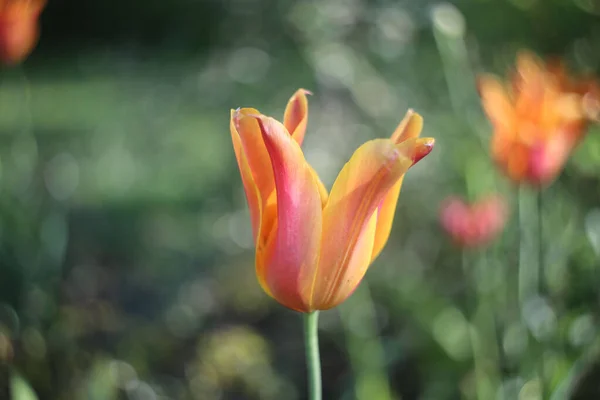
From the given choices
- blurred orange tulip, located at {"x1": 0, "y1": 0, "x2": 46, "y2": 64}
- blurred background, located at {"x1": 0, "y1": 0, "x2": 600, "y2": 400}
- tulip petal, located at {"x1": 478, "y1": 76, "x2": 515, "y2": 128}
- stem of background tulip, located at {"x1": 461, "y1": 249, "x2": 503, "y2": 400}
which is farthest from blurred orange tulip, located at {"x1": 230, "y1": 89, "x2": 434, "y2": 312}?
blurred orange tulip, located at {"x1": 0, "y1": 0, "x2": 46, "y2": 64}

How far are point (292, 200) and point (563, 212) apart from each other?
1062 millimetres

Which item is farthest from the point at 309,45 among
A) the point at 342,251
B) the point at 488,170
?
the point at 342,251

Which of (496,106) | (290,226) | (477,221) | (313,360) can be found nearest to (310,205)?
(290,226)

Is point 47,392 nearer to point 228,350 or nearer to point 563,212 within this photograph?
point 228,350

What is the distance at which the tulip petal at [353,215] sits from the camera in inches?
21.4

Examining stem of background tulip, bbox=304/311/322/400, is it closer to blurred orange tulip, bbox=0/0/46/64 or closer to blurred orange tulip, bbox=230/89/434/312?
blurred orange tulip, bbox=230/89/434/312

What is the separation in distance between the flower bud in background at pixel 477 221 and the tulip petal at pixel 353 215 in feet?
2.34

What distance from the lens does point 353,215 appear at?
0.58m

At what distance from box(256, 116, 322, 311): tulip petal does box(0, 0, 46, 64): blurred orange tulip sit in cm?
114

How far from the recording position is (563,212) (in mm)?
1460

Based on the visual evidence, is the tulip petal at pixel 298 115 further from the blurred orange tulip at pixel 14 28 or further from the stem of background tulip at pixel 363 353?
the blurred orange tulip at pixel 14 28

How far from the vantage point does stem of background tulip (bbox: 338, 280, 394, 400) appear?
1110 millimetres

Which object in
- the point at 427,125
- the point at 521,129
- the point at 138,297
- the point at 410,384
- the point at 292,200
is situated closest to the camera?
the point at 292,200

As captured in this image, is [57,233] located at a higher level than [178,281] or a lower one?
higher
